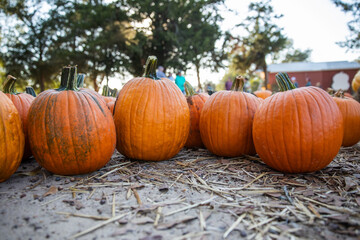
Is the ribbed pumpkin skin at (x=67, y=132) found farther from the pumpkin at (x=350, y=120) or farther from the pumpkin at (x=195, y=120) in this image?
the pumpkin at (x=350, y=120)

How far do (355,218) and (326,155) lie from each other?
796 mm

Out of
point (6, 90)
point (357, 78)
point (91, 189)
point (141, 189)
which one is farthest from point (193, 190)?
point (357, 78)

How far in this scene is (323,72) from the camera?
2733cm

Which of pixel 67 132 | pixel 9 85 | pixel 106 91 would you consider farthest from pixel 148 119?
pixel 106 91

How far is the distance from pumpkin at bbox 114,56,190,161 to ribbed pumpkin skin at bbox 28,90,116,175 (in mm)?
384

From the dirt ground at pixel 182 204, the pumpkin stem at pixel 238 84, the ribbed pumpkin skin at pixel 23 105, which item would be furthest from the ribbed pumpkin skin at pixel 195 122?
the ribbed pumpkin skin at pixel 23 105

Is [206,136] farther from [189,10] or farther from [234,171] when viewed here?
[189,10]

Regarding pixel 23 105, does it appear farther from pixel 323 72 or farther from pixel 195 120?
pixel 323 72

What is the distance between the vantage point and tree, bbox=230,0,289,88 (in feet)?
78.9

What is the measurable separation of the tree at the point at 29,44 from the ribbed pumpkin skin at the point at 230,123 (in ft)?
59.0

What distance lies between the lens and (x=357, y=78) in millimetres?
8148

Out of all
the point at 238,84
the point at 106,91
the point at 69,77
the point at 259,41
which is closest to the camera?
the point at 69,77

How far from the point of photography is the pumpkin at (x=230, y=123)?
2730mm

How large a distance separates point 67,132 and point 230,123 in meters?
1.71
